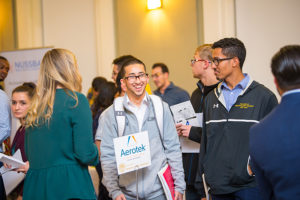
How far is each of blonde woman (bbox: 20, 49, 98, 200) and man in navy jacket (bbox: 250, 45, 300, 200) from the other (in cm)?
95

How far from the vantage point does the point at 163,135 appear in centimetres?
230

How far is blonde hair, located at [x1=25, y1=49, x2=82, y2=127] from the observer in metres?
1.89

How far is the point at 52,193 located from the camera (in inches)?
72.3

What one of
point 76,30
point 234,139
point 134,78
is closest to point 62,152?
point 134,78

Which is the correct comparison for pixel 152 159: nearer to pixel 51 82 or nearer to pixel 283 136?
pixel 51 82

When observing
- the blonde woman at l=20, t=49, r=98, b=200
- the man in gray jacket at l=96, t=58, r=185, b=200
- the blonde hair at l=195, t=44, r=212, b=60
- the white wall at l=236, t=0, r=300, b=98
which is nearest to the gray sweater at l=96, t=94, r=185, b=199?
the man in gray jacket at l=96, t=58, r=185, b=200

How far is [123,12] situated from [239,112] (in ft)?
14.3

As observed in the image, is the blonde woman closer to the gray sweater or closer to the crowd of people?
the crowd of people

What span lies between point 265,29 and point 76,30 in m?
3.50

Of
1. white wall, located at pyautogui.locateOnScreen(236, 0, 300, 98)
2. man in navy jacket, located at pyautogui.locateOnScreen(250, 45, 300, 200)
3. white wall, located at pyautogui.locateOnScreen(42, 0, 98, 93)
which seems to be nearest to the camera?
man in navy jacket, located at pyautogui.locateOnScreen(250, 45, 300, 200)

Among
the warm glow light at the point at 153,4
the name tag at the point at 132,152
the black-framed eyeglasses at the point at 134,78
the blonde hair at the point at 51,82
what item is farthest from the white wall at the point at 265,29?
the blonde hair at the point at 51,82

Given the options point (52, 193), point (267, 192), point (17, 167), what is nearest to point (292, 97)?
point (267, 192)

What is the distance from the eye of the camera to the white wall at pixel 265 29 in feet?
15.4

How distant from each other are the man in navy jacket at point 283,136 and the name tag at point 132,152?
85 cm
